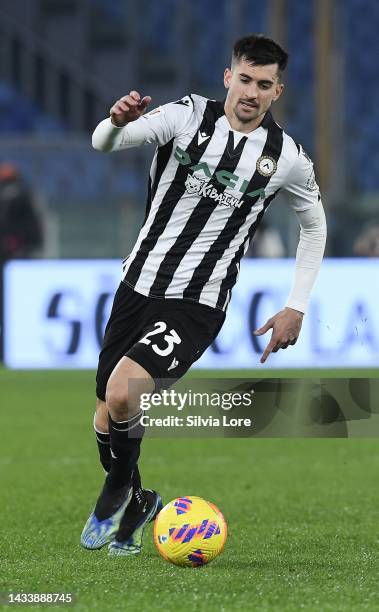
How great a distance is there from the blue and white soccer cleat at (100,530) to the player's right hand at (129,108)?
1607 mm

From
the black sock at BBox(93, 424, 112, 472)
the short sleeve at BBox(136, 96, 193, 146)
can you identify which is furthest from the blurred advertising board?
the short sleeve at BBox(136, 96, 193, 146)

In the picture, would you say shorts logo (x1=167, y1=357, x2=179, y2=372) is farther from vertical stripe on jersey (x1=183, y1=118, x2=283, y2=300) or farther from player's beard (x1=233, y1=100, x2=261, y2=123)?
player's beard (x1=233, y1=100, x2=261, y2=123)

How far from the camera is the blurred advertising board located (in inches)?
552

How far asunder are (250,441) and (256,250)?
241 inches

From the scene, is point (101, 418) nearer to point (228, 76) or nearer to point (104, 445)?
point (104, 445)

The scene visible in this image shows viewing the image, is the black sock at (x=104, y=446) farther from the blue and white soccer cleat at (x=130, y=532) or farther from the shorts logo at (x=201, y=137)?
the shorts logo at (x=201, y=137)

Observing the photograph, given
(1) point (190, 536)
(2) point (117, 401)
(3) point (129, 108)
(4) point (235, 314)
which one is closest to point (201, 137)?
(3) point (129, 108)

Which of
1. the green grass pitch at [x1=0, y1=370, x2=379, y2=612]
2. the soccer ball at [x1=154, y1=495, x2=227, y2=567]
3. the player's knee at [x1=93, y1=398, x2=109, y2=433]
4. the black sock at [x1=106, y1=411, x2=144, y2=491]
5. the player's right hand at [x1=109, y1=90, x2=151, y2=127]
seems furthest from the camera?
the player's knee at [x1=93, y1=398, x2=109, y2=433]

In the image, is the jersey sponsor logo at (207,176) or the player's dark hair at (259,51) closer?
the player's dark hair at (259,51)

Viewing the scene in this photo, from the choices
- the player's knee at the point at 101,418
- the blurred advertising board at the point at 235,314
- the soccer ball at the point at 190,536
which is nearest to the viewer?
the soccer ball at the point at 190,536

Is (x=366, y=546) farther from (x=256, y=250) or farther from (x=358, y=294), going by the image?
(x=256, y=250)

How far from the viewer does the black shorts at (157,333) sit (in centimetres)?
548

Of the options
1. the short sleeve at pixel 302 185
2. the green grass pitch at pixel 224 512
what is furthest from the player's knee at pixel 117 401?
the short sleeve at pixel 302 185

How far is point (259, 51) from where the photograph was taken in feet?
18.1
